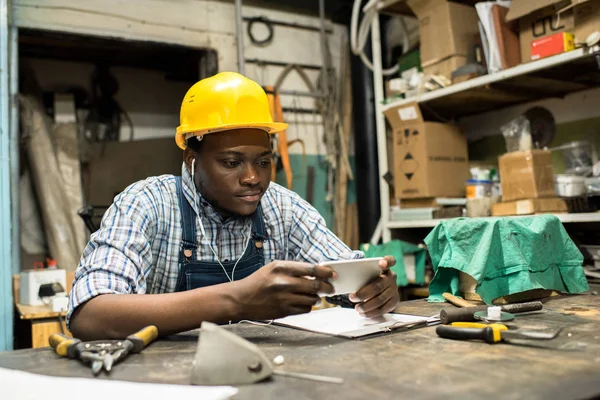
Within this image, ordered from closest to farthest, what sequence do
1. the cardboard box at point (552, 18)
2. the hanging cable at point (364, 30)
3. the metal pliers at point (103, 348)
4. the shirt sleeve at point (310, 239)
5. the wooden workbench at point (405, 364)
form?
the wooden workbench at point (405, 364) → the metal pliers at point (103, 348) → the shirt sleeve at point (310, 239) → the cardboard box at point (552, 18) → the hanging cable at point (364, 30)

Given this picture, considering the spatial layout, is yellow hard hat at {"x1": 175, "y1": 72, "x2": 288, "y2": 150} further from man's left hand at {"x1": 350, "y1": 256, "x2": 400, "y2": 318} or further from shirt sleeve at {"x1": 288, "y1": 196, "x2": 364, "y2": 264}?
man's left hand at {"x1": 350, "y1": 256, "x2": 400, "y2": 318}

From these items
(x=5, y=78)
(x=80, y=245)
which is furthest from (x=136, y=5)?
(x=80, y=245)

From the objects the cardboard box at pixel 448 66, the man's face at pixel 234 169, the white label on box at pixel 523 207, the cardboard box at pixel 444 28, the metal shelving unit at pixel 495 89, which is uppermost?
the cardboard box at pixel 444 28

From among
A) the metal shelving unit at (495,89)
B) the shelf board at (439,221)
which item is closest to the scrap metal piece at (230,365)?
the shelf board at (439,221)

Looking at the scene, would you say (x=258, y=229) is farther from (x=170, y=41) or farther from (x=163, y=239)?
(x=170, y=41)

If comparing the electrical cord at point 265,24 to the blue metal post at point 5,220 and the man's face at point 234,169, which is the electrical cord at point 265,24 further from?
the man's face at point 234,169

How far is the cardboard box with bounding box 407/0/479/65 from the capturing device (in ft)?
9.34

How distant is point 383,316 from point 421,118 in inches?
74.6

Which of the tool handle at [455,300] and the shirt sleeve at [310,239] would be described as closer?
the tool handle at [455,300]

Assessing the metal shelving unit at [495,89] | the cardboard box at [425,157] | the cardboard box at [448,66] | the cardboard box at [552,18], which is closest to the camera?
the cardboard box at [552,18]

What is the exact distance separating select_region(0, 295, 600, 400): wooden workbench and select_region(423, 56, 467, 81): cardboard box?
1.85 m

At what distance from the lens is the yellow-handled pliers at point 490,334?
0.99 meters

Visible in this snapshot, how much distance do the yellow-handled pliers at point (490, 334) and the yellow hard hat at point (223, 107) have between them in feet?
2.58

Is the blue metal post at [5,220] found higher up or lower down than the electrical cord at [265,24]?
lower down
